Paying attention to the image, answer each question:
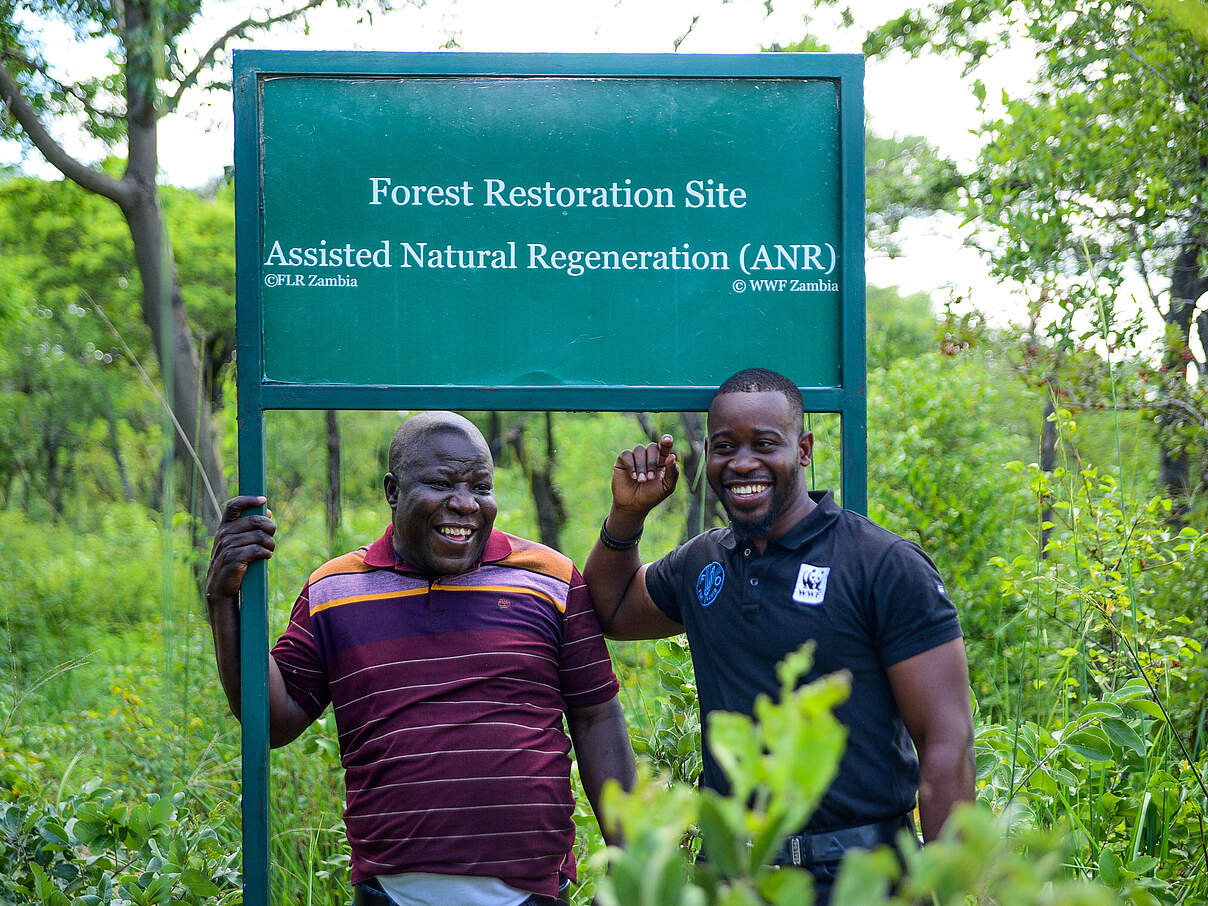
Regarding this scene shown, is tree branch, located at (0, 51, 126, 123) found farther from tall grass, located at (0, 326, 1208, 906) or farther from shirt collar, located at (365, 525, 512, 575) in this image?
shirt collar, located at (365, 525, 512, 575)

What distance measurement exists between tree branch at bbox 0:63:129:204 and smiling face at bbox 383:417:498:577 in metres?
6.42

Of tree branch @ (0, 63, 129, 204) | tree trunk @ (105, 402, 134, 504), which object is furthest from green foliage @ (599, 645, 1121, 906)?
tree trunk @ (105, 402, 134, 504)

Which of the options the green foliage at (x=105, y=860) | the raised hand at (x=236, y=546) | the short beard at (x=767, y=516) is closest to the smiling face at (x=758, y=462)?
the short beard at (x=767, y=516)

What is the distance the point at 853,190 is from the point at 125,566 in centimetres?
1298

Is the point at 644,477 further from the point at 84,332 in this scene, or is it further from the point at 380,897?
the point at 84,332

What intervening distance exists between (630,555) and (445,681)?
0.52m

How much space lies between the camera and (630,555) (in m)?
2.90

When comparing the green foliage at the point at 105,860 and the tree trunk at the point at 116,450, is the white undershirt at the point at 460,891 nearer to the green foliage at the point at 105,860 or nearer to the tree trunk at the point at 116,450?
the green foliage at the point at 105,860

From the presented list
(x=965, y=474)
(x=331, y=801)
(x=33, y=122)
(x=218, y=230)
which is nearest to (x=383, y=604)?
(x=331, y=801)

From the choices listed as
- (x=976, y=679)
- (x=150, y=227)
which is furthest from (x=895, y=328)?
(x=976, y=679)

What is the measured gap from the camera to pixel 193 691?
→ 5965 mm

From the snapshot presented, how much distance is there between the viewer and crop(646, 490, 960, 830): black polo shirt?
2.42m

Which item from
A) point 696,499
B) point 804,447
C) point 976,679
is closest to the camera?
point 804,447

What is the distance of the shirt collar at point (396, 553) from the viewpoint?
2.96 metres
